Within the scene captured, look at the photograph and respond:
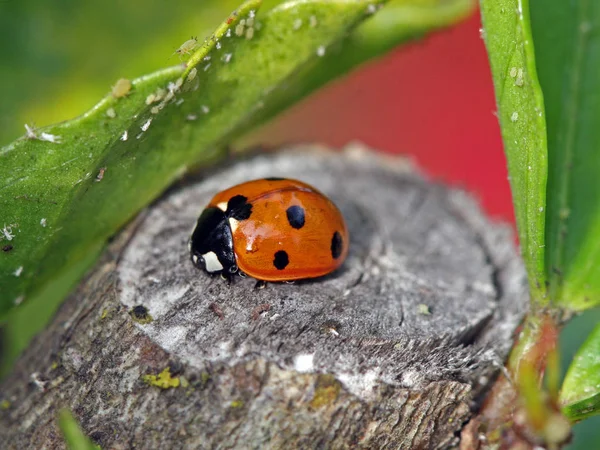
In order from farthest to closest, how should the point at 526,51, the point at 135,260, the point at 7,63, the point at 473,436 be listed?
the point at 7,63, the point at 135,260, the point at 473,436, the point at 526,51

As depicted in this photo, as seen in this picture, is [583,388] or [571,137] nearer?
[583,388]

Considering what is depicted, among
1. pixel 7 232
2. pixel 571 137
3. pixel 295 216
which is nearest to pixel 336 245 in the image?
pixel 295 216

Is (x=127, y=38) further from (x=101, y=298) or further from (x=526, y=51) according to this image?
(x=526, y=51)

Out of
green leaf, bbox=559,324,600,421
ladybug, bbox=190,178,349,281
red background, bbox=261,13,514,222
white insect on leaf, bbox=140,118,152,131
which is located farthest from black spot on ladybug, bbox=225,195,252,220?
red background, bbox=261,13,514,222

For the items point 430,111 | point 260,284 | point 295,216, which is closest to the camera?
point 260,284

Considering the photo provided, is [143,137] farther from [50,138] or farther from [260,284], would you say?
[260,284]

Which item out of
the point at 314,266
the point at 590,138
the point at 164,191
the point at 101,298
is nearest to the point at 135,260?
the point at 101,298

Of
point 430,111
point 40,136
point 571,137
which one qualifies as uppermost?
point 430,111

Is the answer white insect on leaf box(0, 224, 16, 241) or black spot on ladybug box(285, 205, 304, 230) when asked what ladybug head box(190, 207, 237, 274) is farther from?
white insect on leaf box(0, 224, 16, 241)
